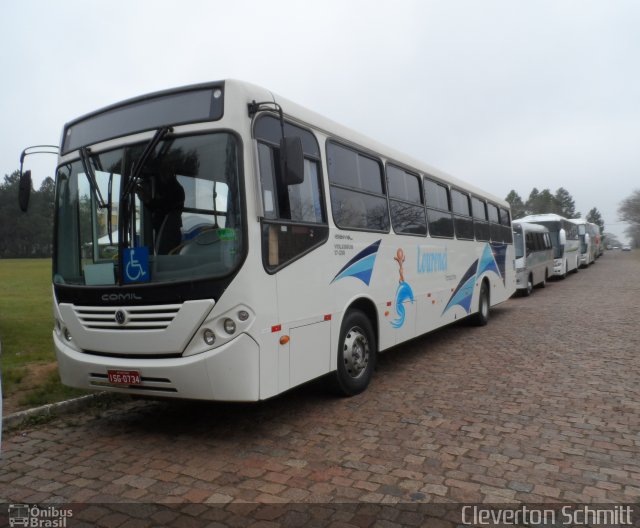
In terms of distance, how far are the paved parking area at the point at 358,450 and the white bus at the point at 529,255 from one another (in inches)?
516

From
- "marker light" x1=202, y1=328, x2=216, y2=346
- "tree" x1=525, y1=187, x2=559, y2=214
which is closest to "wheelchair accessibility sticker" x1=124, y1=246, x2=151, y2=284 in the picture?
"marker light" x1=202, y1=328, x2=216, y2=346

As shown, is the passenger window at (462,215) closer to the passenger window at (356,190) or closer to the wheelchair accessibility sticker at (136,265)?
the passenger window at (356,190)

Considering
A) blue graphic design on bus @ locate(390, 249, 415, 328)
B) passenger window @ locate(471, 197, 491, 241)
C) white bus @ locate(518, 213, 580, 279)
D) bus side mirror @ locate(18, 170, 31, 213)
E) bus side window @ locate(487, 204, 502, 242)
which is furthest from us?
white bus @ locate(518, 213, 580, 279)

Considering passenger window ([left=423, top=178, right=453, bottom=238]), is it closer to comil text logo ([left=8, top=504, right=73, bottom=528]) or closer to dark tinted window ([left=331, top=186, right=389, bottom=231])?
dark tinted window ([left=331, top=186, right=389, bottom=231])

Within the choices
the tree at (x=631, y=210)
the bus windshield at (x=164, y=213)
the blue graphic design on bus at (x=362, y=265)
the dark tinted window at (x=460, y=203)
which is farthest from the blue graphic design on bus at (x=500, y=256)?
the tree at (x=631, y=210)

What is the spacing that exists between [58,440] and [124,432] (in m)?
0.61

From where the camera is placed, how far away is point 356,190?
6.62 meters

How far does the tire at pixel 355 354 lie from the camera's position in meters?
6.05

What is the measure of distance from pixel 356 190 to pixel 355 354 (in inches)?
80.2

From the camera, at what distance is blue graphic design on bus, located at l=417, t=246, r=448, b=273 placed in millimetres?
8398

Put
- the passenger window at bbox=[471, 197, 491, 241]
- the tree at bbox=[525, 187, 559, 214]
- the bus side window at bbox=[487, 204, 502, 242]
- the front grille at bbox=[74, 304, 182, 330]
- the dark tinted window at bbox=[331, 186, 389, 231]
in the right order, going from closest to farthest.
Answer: the front grille at bbox=[74, 304, 182, 330]
the dark tinted window at bbox=[331, 186, 389, 231]
the passenger window at bbox=[471, 197, 491, 241]
the bus side window at bbox=[487, 204, 502, 242]
the tree at bbox=[525, 187, 559, 214]

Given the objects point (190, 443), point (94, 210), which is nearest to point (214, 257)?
point (94, 210)

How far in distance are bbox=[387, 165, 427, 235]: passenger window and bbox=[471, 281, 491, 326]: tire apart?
407cm

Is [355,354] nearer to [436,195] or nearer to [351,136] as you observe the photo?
[351,136]
